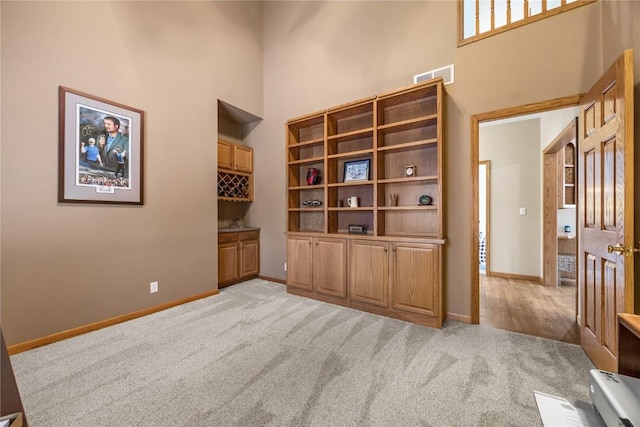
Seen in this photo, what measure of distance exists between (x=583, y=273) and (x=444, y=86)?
2184 mm

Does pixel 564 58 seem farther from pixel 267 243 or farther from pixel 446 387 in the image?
pixel 267 243

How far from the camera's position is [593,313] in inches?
81.7

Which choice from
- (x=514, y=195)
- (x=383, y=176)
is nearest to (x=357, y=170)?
(x=383, y=176)

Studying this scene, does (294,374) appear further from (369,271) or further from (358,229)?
(358,229)

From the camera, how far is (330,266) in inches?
134

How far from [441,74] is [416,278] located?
224 centimetres

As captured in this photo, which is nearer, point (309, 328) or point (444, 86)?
point (309, 328)

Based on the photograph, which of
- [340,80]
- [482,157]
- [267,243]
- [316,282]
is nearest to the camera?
[316,282]

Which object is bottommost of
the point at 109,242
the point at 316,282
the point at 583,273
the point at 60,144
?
the point at 316,282

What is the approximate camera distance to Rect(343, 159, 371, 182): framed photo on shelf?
349 cm

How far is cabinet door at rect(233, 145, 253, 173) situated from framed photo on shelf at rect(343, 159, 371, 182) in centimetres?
181

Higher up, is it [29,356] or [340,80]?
[340,80]

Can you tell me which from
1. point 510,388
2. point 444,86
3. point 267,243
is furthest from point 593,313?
point 267,243

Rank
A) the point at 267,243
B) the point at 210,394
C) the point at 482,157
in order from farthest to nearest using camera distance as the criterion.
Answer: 1. the point at 482,157
2. the point at 267,243
3. the point at 210,394
